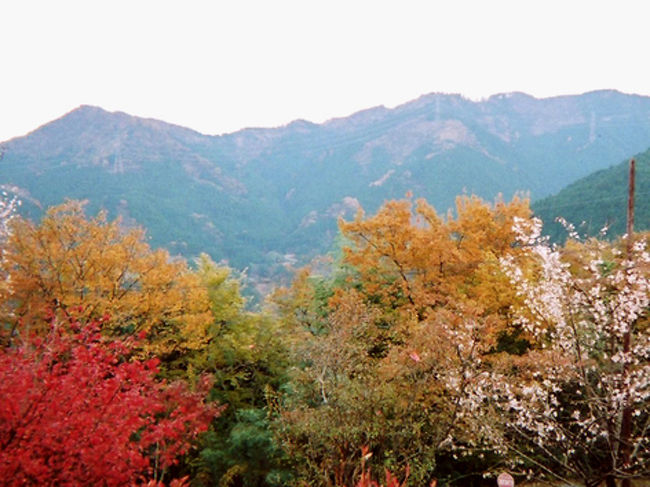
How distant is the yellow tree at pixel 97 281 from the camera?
61.4 ft

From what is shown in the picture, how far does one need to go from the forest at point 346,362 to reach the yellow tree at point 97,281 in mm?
91

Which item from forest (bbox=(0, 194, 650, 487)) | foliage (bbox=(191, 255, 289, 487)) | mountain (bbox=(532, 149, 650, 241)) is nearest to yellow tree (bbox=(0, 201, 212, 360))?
forest (bbox=(0, 194, 650, 487))

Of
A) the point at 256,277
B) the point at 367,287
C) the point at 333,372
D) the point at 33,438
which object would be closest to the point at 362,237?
the point at 367,287

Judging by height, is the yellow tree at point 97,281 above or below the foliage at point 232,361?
above

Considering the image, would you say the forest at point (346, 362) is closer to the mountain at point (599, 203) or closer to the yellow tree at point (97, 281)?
the yellow tree at point (97, 281)

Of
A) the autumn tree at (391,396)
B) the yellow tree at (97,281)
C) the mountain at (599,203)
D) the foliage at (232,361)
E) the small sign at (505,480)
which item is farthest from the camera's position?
the mountain at (599,203)

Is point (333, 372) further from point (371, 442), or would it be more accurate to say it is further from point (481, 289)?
point (481, 289)

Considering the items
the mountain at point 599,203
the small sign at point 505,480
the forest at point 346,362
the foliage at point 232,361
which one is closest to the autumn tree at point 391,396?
the forest at point 346,362

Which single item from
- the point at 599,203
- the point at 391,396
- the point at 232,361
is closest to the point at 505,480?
the point at 391,396

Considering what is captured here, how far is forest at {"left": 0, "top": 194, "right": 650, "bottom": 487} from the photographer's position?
9.33 metres

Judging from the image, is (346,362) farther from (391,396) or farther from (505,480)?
(505,480)

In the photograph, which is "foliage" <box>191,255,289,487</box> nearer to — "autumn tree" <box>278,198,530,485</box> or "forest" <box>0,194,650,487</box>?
"forest" <box>0,194,650,487</box>

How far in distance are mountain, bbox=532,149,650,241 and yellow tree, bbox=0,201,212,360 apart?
54.0 metres

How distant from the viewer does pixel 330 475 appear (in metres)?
11.1
